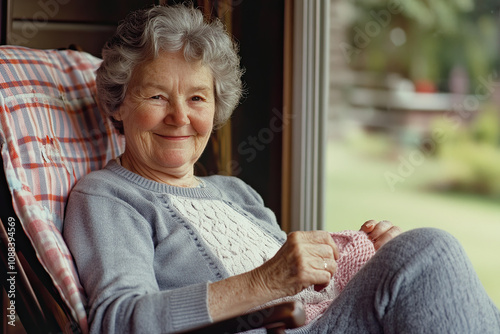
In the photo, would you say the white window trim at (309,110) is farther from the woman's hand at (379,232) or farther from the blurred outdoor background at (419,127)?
the blurred outdoor background at (419,127)

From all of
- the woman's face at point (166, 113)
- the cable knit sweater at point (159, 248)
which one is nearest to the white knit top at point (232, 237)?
the cable knit sweater at point (159, 248)

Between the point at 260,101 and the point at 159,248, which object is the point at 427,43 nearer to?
the point at 260,101

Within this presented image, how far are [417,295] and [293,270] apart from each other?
0.88 ft

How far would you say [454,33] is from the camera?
28.0ft

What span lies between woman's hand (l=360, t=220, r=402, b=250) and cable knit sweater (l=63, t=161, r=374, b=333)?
0.12ft

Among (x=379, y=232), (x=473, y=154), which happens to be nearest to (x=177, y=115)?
(x=379, y=232)

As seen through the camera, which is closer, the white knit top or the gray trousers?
the gray trousers

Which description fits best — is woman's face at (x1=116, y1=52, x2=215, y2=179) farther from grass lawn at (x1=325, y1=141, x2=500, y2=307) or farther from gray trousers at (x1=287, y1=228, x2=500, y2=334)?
grass lawn at (x1=325, y1=141, x2=500, y2=307)

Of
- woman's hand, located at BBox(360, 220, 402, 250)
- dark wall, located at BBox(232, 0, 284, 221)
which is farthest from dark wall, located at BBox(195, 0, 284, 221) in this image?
woman's hand, located at BBox(360, 220, 402, 250)

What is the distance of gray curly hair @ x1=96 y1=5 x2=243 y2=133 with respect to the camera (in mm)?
1624

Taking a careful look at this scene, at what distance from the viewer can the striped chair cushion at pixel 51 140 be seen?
4.67 feet

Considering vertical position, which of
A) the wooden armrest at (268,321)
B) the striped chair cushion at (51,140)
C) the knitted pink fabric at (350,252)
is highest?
the striped chair cushion at (51,140)

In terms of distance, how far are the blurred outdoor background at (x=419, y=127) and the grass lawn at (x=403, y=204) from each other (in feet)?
0.05

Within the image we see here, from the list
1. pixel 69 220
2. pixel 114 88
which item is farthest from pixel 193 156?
pixel 69 220
